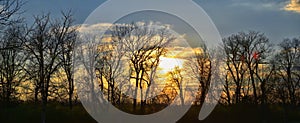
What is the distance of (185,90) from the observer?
43.4 m

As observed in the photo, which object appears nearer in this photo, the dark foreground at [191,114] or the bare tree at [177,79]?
the dark foreground at [191,114]

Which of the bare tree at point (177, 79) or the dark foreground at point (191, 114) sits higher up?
the bare tree at point (177, 79)

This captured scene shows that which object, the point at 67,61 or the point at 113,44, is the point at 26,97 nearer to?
the point at 67,61

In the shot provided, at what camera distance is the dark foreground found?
112ft

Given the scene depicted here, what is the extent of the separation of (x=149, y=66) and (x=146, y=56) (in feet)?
3.59

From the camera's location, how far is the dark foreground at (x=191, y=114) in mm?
34156

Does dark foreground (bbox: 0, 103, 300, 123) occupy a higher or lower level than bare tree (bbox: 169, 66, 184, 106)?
lower

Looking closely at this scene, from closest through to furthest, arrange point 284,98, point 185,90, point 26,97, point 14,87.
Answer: point 14,87
point 26,97
point 185,90
point 284,98

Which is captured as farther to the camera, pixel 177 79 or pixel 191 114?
pixel 177 79

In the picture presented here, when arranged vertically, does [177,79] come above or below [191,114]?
above

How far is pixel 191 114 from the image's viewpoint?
38094 millimetres

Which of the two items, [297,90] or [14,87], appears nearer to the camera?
[14,87]

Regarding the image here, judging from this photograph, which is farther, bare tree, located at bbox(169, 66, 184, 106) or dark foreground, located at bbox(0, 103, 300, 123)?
bare tree, located at bbox(169, 66, 184, 106)

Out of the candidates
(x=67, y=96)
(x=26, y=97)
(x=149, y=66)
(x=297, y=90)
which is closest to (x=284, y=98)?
(x=297, y=90)
